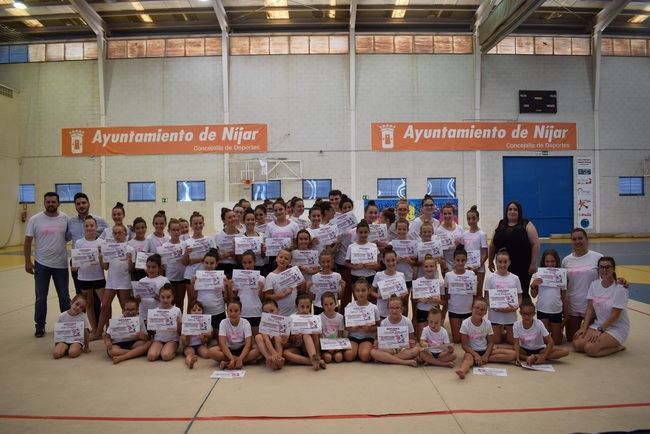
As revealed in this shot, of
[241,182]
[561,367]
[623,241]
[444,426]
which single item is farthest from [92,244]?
[623,241]

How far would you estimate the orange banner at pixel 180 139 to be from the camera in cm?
1942

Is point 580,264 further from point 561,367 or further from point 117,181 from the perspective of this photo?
point 117,181

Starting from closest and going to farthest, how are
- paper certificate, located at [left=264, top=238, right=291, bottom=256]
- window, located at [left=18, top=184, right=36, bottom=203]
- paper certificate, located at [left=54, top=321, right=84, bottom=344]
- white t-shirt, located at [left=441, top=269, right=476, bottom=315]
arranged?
paper certificate, located at [left=54, top=321, right=84, bottom=344] → white t-shirt, located at [left=441, top=269, right=476, bottom=315] → paper certificate, located at [left=264, top=238, right=291, bottom=256] → window, located at [left=18, top=184, right=36, bottom=203]

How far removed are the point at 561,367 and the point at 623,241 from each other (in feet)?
56.5

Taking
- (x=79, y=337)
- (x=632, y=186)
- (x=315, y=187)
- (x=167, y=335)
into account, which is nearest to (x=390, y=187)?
(x=315, y=187)

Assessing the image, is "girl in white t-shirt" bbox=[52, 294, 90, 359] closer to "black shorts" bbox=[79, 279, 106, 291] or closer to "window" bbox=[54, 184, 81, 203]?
"black shorts" bbox=[79, 279, 106, 291]

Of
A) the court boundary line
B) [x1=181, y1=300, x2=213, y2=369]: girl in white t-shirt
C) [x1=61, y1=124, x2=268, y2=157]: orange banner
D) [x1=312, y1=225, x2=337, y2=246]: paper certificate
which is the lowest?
the court boundary line

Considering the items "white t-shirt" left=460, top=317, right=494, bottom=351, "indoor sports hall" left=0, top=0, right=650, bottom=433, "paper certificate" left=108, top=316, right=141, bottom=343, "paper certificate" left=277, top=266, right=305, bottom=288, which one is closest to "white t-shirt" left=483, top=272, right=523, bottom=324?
"white t-shirt" left=460, top=317, right=494, bottom=351

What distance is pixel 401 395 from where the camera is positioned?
4.28 metres

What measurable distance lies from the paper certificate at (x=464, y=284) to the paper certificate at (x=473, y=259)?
57 cm

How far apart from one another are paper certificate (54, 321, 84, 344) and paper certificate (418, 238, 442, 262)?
4.75 m

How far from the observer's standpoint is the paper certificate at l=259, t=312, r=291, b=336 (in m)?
5.24

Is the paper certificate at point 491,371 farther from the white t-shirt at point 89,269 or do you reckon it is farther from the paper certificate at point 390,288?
the white t-shirt at point 89,269

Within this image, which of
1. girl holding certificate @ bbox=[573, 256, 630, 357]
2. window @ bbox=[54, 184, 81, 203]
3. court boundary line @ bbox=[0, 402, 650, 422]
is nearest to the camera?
court boundary line @ bbox=[0, 402, 650, 422]
